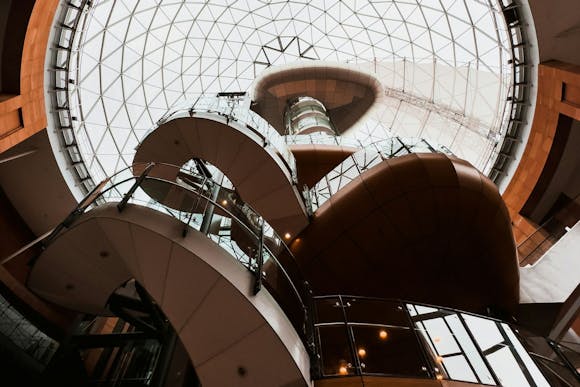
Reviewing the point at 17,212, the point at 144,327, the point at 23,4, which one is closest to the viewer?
the point at 144,327

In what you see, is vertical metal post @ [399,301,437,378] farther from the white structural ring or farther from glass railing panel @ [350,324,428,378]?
the white structural ring

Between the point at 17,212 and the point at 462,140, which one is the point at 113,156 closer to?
the point at 17,212

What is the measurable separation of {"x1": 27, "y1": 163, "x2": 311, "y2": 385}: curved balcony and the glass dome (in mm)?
15560

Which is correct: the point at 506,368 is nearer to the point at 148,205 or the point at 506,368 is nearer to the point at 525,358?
the point at 525,358

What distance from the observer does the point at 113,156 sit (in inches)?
1131

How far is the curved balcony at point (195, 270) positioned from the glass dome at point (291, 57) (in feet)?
51.0

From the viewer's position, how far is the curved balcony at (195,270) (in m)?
6.84

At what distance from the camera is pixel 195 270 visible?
22.9 feet

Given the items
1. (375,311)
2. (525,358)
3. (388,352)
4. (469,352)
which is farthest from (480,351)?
(375,311)

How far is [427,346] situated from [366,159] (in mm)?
8058

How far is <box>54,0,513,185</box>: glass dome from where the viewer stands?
28906mm

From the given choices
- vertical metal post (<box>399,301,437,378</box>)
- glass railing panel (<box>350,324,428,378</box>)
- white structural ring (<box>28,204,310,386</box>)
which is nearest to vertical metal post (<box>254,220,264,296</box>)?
white structural ring (<box>28,204,310,386</box>)

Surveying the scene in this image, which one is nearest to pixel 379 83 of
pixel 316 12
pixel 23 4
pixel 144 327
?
pixel 316 12

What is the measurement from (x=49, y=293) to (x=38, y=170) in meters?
13.4
